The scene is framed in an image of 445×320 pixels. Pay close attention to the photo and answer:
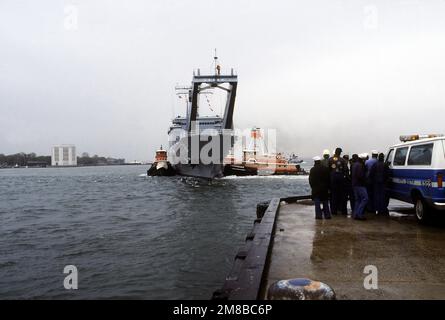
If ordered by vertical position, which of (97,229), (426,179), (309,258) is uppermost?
(426,179)

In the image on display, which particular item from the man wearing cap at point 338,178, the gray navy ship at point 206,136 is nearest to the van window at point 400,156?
the man wearing cap at point 338,178

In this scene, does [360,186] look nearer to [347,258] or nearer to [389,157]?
[389,157]

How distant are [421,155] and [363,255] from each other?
10.4ft

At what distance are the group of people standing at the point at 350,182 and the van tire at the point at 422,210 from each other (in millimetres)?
967

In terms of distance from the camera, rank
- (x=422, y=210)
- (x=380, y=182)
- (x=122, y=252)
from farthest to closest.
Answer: (x=122, y=252) → (x=380, y=182) → (x=422, y=210)

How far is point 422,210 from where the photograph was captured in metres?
7.25

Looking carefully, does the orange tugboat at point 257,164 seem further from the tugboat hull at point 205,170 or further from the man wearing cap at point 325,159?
the man wearing cap at point 325,159

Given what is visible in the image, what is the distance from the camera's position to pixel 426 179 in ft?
22.4

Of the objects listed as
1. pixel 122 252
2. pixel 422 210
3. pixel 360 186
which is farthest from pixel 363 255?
pixel 122 252
